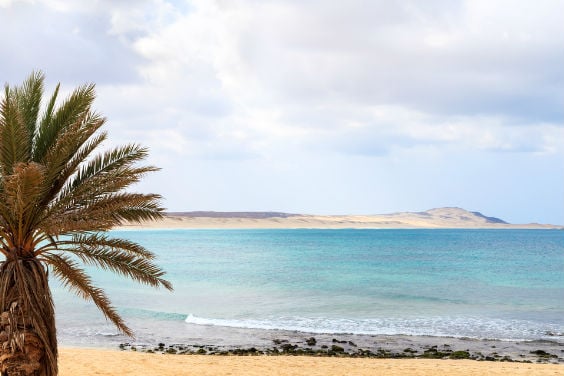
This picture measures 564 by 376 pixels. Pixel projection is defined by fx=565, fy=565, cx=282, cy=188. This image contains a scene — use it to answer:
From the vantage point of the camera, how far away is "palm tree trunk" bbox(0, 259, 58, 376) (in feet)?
32.6

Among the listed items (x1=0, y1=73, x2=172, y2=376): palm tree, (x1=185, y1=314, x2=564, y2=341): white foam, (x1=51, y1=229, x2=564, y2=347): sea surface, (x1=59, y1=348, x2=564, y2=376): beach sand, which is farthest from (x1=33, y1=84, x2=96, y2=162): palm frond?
(x1=185, y1=314, x2=564, y2=341): white foam

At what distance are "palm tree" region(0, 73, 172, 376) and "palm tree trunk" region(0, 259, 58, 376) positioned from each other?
0.02m

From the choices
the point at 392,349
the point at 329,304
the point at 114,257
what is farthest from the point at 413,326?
the point at 114,257

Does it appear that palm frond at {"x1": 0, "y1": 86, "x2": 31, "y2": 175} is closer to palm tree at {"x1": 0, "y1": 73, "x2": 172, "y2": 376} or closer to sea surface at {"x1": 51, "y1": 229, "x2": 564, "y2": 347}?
palm tree at {"x1": 0, "y1": 73, "x2": 172, "y2": 376}

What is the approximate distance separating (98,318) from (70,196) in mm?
19048

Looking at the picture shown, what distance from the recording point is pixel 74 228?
997 cm

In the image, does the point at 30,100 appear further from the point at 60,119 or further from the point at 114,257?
the point at 114,257

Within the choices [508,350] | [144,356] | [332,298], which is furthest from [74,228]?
[332,298]

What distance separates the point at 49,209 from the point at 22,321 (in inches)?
79.6

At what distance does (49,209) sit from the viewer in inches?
405

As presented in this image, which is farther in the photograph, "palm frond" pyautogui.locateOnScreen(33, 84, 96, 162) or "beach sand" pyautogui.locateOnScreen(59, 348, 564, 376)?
"beach sand" pyautogui.locateOnScreen(59, 348, 564, 376)

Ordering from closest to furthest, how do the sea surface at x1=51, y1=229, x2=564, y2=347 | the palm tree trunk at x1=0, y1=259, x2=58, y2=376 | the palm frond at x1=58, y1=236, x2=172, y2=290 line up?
the palm tree trunk at x1=0, y1=259, x2=58, y2=376 < the palm frond at x1=58, y1=236, x2=172, y2=290 < the sea surface at x1=51, y1=229, x2=564, y2=347

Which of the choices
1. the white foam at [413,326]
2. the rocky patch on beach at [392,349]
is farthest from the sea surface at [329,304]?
the rocky patch on beach at [392,349]

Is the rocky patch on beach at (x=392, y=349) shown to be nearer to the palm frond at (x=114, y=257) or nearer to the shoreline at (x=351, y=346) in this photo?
the shoreline at (x=351, y=346)
